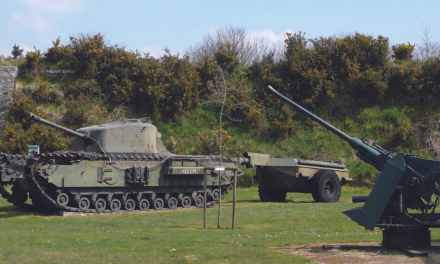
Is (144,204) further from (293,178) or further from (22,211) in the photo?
(293,178)

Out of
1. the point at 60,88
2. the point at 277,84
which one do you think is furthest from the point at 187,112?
the point at 60,88

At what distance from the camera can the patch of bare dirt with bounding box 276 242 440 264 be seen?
9375mm

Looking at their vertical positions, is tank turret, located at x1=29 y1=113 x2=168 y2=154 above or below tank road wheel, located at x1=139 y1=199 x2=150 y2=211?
above

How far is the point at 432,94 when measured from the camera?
39312 mm

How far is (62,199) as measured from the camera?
1948 cm

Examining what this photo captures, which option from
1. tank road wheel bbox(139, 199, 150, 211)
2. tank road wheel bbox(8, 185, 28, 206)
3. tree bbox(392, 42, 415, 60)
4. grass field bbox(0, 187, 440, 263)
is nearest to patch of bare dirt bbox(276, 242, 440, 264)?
grass field bbox(0, 187, 440, 263)

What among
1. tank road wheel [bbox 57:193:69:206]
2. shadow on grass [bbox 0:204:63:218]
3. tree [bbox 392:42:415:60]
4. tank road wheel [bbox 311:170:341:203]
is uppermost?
tree [bbox 392:42:415:60]

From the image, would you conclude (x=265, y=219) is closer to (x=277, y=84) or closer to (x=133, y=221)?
(x=133, y=221)

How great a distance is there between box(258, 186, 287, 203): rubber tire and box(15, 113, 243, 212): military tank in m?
1.69

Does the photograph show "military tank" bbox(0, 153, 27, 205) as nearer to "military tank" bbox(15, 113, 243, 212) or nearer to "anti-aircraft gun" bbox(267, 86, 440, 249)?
"military tank" bbox(15, 113, 243, 212)

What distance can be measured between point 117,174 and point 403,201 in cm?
1299

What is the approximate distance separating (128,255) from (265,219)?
24.9 ft

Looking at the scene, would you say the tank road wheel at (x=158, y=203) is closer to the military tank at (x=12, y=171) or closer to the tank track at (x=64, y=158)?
the tank track at (x=64, y=158)

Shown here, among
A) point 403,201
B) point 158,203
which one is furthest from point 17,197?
point 403,201
